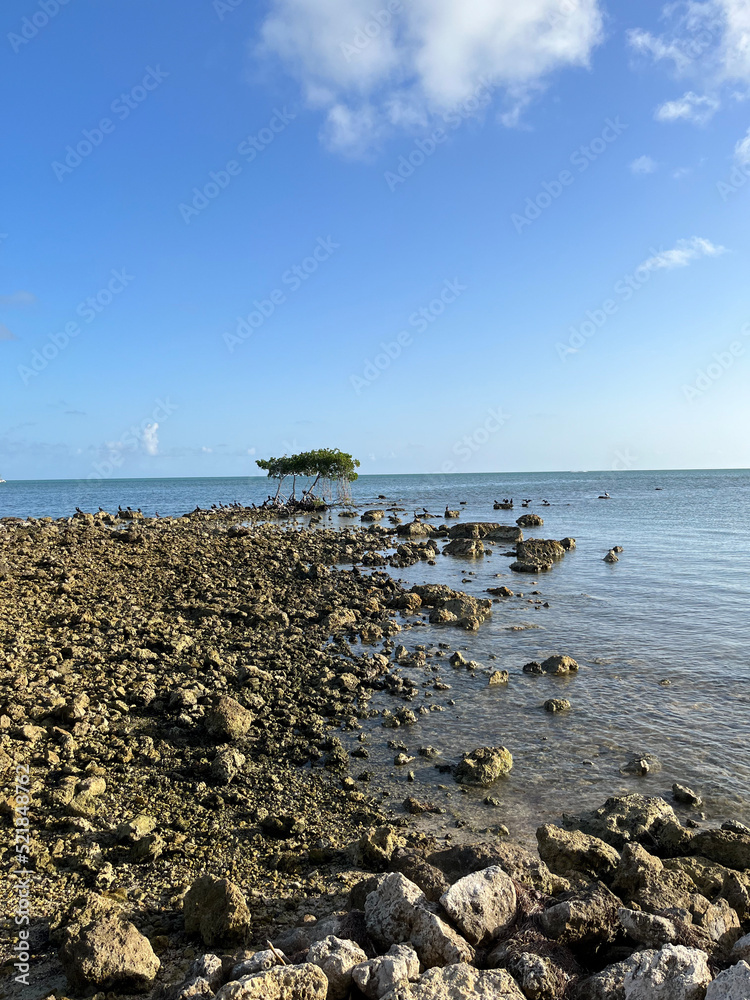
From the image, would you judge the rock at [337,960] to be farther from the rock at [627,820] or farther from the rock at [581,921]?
the rock at [627,820]

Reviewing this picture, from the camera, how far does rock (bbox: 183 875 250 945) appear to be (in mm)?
5750

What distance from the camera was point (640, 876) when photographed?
6328mm

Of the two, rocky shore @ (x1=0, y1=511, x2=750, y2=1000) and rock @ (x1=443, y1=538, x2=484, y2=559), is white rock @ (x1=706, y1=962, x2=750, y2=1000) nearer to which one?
rocky shore @ (x1=0, y1=511, x2=750, y2=1000)

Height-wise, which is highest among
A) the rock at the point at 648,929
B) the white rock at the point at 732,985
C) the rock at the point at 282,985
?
the white rock at the point at 732,985

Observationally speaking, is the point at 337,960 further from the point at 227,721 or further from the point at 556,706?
the point at 556,706

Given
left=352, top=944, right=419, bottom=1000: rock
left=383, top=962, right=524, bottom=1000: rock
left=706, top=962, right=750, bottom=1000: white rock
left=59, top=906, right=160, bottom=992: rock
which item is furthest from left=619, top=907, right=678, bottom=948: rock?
left=59, top=906, right=160, bottom=992: rock

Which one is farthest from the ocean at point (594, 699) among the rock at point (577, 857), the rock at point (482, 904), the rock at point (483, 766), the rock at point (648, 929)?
the rock at point (648, 929)

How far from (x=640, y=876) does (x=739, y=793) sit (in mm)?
4546

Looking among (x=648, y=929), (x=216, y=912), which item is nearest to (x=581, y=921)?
(x=648, y=929)

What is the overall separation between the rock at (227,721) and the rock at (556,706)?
623 centimetres

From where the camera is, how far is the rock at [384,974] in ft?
14.9

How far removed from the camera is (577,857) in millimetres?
7023

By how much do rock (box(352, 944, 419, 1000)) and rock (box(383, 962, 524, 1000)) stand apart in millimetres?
99

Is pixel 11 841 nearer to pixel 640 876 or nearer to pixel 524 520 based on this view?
pixel 640 876
